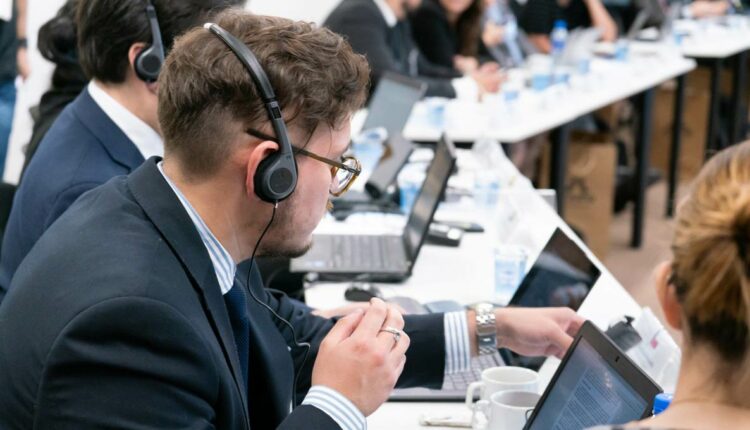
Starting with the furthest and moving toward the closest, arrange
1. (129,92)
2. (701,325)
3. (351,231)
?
(351,231) → (129,92) → (701,325)

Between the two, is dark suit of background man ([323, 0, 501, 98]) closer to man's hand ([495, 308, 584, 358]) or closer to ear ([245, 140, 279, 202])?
man's hand ([495, 308, 584, 358])

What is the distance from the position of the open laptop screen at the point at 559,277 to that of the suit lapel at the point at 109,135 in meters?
0.77

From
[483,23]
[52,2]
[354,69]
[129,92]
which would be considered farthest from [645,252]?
[354,69]

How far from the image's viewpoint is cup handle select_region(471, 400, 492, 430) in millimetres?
1562

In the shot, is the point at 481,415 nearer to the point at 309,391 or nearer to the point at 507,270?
the point at 309,391

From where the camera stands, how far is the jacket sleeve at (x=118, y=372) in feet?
3.67

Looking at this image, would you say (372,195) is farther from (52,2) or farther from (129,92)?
(52,2)

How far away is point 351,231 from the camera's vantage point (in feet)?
8.88

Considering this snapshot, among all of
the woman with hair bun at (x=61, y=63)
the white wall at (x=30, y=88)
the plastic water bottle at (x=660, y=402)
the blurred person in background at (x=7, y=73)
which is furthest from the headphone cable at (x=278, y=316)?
the white wall at (x=30, y=88)

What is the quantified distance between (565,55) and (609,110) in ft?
2.39

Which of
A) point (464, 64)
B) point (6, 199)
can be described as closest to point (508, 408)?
point (6, 199)

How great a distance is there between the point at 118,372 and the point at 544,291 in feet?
3.24

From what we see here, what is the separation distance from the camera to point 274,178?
128 cm

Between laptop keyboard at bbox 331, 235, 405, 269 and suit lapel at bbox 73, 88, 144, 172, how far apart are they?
654 millimetres
